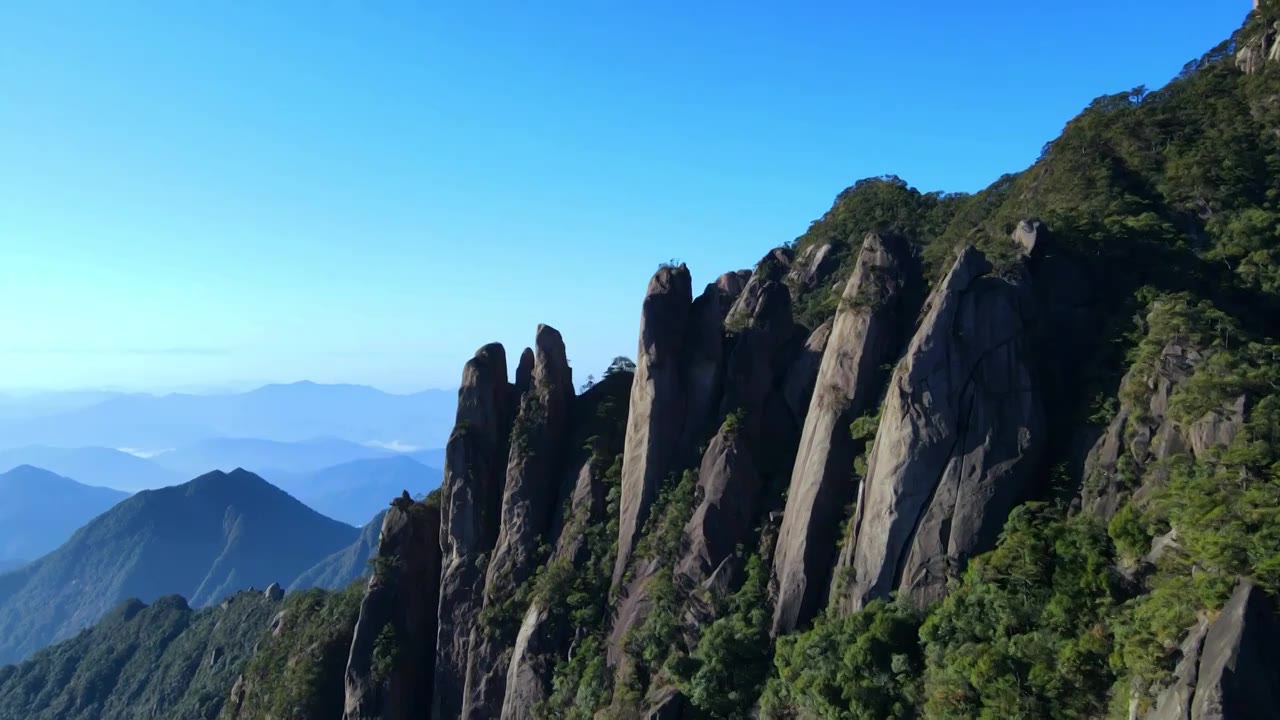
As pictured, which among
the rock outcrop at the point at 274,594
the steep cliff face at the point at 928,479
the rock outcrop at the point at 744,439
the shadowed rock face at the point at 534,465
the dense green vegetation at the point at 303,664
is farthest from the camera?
the rock outcrop at the point at 274,594

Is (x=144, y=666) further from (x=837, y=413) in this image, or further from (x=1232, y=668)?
(x=1232, y=668)

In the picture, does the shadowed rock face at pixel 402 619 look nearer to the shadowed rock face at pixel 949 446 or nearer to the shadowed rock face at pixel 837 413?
the shadowed rock face at pixel 837 413

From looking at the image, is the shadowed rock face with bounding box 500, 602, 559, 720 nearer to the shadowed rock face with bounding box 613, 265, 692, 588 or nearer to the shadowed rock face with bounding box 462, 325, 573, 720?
the shadowed rock face with bounding box 462, 325, 573, 720

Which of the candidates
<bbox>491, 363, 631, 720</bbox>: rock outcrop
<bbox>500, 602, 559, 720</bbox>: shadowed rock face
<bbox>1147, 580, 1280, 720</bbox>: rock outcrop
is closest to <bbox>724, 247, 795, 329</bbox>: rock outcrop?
<bbox>491, 363, 631, 720</bbox>: rock outcrop

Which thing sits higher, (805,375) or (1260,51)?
(1260,51)

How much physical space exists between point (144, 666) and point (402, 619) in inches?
2932

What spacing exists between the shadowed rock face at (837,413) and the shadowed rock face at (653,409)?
794cm

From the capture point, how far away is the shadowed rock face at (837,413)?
113 feet

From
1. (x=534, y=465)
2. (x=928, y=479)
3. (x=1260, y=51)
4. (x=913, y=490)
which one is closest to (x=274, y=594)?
(x=534, y=465)

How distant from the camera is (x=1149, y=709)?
20.2 metres

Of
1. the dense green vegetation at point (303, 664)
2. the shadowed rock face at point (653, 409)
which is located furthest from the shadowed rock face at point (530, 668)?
the dense green vegetation at point (303, 664)

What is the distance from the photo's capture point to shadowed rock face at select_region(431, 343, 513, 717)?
1874 inches

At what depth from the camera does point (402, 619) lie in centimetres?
5047

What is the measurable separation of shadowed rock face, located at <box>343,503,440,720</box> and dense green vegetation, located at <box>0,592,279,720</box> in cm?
4192
